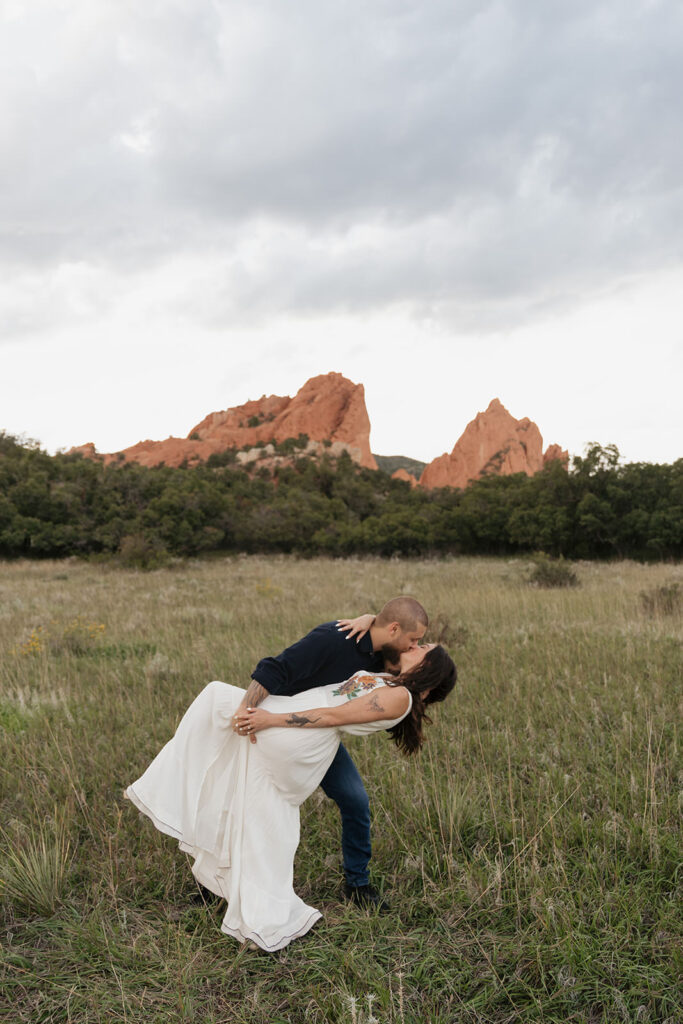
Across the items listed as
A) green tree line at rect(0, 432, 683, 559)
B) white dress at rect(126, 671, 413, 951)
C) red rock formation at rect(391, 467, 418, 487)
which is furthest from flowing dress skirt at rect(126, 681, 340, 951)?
red rock formation at rect(391, 467, 418, 487)

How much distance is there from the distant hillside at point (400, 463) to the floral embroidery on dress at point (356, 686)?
12632cm

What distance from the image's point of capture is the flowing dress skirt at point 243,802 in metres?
2.47

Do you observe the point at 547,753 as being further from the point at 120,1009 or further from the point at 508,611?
the point at 508,611

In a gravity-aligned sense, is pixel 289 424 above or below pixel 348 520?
above

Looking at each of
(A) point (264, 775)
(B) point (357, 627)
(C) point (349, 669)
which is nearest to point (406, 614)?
(B) point (357, 627)

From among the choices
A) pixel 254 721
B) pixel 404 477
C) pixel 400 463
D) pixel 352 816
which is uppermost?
pixel 400 463

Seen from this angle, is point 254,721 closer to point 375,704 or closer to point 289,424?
point 375,704

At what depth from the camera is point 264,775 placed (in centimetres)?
252

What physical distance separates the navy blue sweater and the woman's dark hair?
0.29 metres

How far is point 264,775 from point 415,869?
1129 millimetres

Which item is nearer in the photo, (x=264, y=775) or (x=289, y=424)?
(x=264, y=775)

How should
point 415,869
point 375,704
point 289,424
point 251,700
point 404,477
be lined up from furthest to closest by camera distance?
point 289,424 < point 404,477 < point 415,869 < point 251,700 < point 375,704

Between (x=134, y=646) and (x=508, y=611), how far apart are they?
607cm

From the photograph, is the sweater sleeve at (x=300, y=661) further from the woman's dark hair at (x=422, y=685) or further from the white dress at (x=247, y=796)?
the woman's dark hair at (x=422, y=685)
